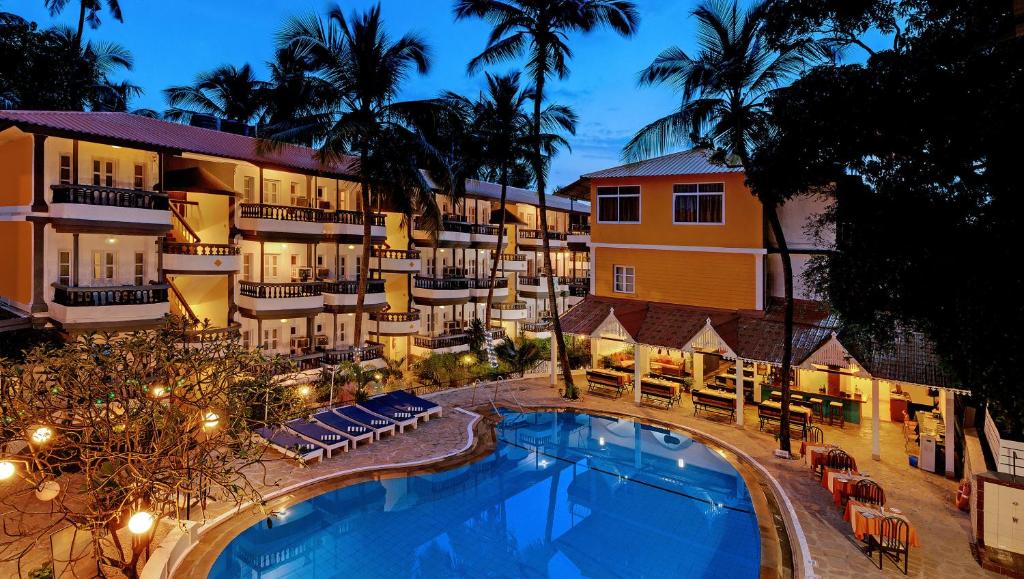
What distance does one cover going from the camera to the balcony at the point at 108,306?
15805mm

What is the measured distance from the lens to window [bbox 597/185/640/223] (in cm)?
2267

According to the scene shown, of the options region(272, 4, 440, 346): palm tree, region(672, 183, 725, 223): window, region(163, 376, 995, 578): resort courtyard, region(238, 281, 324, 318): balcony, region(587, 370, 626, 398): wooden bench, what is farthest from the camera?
region(587, 370, 626, 398): wooden bench

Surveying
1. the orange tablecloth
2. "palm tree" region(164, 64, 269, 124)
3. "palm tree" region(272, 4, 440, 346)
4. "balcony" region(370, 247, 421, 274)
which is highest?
"palm tree" region(164, 64, 269, 124)

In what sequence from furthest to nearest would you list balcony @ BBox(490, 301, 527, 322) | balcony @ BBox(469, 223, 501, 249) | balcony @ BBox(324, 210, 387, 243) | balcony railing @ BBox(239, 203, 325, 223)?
balcony @ BBox(490, 301, 527, 322) < balcony @ BBox(469, 223, 501, 249) < balcony @ BBox(324, 210, 387, 243) < balcony railing @ BBox(239, 203, 325, 223)

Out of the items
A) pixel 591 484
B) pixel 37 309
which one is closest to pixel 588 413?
pixel 591 484

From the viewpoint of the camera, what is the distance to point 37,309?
1622cm

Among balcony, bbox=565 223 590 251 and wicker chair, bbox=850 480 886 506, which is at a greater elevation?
balcony, bbox=565 223 590 251

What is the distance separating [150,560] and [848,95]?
1555 cm

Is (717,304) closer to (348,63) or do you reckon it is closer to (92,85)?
(348,63)

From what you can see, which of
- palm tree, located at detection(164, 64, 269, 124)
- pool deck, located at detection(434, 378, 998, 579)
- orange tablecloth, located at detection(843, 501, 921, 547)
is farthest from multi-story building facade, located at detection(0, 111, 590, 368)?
orange tablecloth, located at detection(843, 501, 921, 547)

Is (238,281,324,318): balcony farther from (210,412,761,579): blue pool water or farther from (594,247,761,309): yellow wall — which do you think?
(594,247,761,309): yellow wall

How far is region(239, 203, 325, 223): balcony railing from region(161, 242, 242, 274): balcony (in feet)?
5.18

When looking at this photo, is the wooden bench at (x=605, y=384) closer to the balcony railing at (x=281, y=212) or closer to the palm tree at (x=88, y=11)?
the balcony railing at (x=281, y=212)

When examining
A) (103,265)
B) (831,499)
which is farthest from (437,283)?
(831,499)
